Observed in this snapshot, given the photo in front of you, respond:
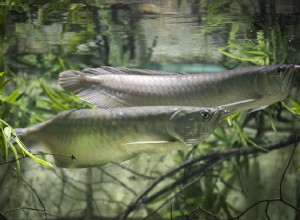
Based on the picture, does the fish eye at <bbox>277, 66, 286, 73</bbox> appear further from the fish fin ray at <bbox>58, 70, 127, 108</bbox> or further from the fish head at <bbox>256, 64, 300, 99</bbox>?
the fish fin ray at <bbox>58, 70, 127, 108</bbox>

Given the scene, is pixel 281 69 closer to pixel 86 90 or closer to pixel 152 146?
pixel 152 146

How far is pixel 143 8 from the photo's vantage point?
3.27 m

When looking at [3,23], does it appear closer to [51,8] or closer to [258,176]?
[51,8]

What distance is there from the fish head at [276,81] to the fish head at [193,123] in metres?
0.54

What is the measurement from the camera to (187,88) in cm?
254

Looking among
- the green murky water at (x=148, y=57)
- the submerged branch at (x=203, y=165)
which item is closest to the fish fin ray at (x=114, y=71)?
the green murky water at (x=148, y=57)

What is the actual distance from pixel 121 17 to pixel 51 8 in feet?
2.06

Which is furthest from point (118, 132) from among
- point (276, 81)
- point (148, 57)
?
point (148, 57)

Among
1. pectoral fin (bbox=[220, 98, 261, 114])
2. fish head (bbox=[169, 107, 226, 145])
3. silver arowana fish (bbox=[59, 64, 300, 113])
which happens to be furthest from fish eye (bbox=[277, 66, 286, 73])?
fish head (bbox=[169, 107, 226, 145])

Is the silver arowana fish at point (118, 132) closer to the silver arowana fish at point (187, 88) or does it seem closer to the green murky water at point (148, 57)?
the silver arowana fish at point (187, 88)

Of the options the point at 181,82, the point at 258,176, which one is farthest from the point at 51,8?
the point at 258,176

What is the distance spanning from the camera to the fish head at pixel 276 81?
8.27ft

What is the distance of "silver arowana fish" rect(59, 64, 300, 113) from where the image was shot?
2.53m

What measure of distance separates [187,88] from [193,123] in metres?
0.44
